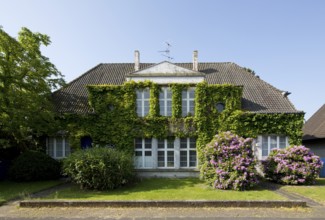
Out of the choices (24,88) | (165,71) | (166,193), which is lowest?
(166,193)

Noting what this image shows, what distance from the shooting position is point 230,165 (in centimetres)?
1399

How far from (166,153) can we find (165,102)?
3.30m

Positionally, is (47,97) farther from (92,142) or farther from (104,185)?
(104,185)

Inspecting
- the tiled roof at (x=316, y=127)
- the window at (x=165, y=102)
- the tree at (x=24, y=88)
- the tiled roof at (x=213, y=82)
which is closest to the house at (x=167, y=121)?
the window at (x=165, y=102)

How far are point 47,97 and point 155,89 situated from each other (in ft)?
22.7

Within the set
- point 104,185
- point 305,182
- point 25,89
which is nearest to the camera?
point 104,185

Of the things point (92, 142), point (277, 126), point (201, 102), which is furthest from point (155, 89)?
point (277, 126)

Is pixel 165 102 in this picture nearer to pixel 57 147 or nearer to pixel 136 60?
pixel 136 60

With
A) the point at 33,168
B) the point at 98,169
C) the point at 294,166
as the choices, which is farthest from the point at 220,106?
the point at 33,168

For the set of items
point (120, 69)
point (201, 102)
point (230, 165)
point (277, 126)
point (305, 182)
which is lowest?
point (305, 182)

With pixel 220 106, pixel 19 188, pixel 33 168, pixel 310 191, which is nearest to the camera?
pixel 310 191

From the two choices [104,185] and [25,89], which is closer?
[104,185]

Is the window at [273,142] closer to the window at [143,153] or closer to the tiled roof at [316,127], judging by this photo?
the tiled roof at [316,127]

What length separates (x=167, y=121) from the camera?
60.2ft
